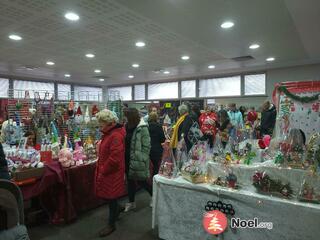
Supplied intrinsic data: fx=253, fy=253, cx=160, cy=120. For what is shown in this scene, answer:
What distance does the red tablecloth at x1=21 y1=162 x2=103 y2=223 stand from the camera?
2.75 meters

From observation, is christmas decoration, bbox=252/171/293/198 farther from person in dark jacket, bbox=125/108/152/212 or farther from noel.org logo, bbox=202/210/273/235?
person in dark jacket, bbox=125/108/152/212

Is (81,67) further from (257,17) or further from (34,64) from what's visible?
(257,17)

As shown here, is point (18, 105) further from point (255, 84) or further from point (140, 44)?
point (255, 84)

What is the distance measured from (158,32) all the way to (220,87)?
444cm

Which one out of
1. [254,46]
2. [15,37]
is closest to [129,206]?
[15,37]

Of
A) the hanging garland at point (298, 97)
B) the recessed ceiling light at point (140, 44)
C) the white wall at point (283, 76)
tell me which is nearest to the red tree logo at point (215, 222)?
the hanging garland at point (298, 97)

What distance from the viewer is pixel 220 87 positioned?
7.96 meters

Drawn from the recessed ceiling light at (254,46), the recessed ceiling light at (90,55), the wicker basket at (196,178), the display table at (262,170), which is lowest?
the wicker basket at (196,178)

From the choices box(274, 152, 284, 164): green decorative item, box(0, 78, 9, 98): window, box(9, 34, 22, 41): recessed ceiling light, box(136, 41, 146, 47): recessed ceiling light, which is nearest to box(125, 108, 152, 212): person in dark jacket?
box(274, 152, 284, 164): green decorative item

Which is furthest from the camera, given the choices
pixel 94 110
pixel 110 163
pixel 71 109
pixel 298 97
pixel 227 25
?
pixel 94 110

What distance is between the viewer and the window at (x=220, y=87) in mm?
7664

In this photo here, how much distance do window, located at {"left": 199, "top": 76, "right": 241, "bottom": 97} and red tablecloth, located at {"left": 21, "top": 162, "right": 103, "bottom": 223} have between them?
222 inches

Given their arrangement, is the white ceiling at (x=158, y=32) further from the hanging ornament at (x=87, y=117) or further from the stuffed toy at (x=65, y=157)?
the stuffed toy at (x=65, y=157)

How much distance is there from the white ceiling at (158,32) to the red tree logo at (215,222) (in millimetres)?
2285
